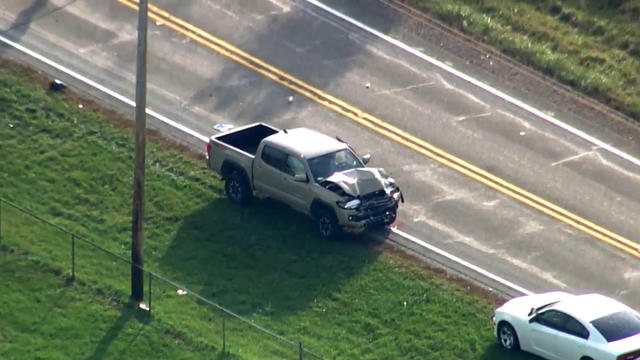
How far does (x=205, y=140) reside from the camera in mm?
39188

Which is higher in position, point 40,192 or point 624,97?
point 624,97

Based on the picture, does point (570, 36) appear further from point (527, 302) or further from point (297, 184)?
point (527, 302)

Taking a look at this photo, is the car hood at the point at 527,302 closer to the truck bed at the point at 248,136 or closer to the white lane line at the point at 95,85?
the truck bed at the point at 248,136

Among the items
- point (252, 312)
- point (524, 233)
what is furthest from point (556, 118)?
point (252, 312)

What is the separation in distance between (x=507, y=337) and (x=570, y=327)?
5.04 feet

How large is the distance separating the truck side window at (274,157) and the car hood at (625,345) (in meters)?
9.28

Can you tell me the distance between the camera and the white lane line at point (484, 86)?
130 feet

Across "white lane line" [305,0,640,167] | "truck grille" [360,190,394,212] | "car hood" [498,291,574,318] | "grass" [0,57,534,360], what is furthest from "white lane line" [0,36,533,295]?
"white lane line" [305,0,640,167]

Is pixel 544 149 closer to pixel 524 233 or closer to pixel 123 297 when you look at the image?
pixel 524 233

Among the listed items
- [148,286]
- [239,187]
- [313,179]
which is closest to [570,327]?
[313,179]

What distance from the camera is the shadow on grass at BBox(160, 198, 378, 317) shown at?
33.8 m

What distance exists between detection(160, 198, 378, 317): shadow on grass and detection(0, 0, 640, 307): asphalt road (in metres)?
1.90

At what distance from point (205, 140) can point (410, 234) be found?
6203mm

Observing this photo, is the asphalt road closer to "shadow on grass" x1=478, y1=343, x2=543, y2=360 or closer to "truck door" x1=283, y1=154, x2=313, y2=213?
"truck door" x1=283, y1=154, x2=313, y2=213
